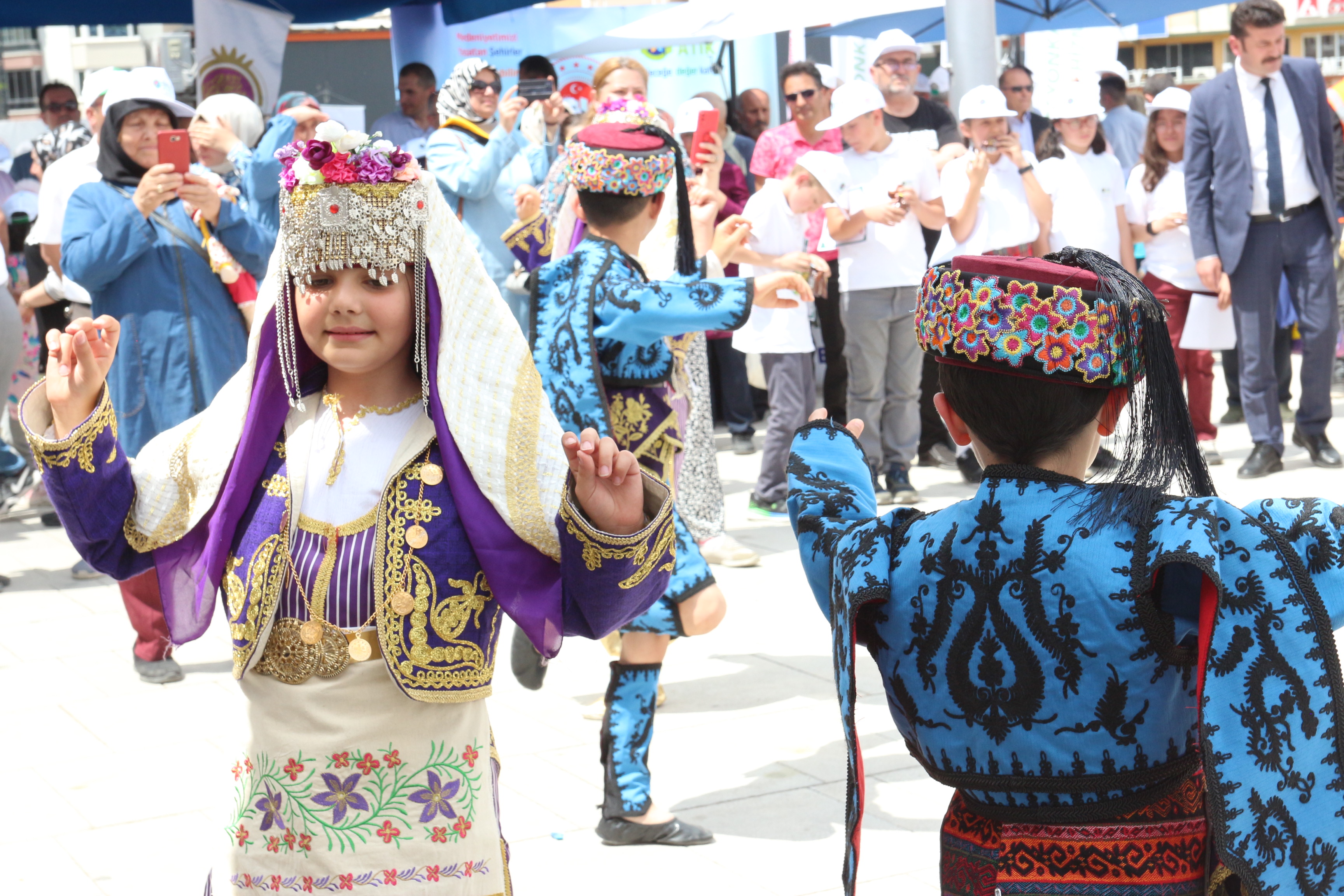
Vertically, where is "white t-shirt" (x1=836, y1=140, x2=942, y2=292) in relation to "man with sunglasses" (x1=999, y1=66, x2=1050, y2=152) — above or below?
below

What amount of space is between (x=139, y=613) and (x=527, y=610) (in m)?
3.67

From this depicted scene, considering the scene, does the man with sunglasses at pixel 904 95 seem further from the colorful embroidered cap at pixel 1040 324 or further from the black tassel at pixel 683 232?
the colorful embroidered cap at pixel 1040 324

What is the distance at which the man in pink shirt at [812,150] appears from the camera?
866cm

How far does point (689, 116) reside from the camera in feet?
29.6

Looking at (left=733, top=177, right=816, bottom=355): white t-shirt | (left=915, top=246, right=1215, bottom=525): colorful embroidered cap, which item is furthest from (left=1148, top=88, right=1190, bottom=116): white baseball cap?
(left=915, top=246, right=1215, bottom=525): colorful embroidered cap

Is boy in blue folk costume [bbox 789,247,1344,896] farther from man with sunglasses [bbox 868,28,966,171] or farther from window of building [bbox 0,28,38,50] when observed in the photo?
window of building [bbox 0,28,38,50]

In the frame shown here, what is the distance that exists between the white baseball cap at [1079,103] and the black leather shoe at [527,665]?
18.3ft

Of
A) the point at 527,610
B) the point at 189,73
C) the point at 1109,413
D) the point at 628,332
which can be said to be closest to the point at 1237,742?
the point at 1109,413

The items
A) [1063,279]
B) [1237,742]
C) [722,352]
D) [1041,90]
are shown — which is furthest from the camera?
[1041,90]

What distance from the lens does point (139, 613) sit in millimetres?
5566

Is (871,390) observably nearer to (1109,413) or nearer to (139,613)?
(139,613)

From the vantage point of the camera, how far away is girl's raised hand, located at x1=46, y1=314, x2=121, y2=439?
7.80 feet

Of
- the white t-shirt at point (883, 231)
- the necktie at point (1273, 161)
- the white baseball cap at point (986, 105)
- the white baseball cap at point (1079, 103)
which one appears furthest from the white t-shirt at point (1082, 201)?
the white t-shirt at point (883, 231)

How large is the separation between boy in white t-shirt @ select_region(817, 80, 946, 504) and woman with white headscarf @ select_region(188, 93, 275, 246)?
2.96m
